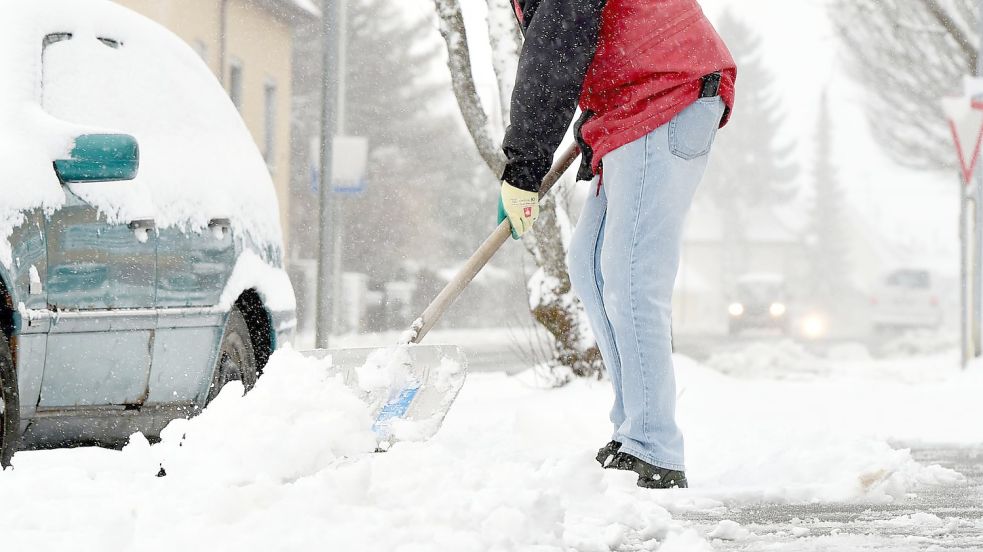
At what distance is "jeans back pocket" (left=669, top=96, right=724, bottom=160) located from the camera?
4.02m

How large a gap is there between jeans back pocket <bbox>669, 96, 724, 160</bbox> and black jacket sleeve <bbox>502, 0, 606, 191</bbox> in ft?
1.04

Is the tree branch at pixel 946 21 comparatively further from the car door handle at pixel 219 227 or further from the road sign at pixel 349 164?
the car door handle at pixel 219 227

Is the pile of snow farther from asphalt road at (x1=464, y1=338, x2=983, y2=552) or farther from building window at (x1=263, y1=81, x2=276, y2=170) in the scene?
asphalt road at (x1=464, y1=338, x2=983, y2=552)

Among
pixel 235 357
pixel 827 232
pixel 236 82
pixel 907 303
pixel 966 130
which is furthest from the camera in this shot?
pixel 827 232

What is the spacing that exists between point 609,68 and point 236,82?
72.7 ft

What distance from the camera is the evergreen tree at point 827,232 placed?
82.6 meters

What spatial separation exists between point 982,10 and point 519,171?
1032 cm

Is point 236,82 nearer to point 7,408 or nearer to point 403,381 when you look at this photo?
point 403,381

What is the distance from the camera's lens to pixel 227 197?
4945mm

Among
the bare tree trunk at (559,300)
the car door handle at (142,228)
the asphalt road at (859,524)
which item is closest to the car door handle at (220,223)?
the car door handle at (142,228)

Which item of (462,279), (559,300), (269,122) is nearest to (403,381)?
(462,279)

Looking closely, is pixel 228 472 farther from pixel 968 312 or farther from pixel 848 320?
pixel 848 320

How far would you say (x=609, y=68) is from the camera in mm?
4051

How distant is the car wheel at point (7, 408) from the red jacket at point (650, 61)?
1801 mm
